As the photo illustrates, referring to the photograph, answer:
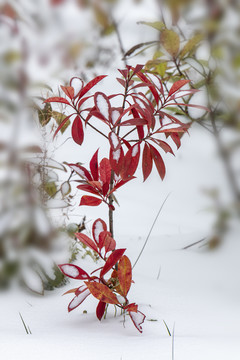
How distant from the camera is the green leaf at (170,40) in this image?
1.24 m

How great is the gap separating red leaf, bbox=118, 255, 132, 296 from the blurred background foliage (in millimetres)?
312

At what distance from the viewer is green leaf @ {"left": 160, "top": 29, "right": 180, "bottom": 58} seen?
4.08 feet

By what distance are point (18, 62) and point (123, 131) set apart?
1216 mm

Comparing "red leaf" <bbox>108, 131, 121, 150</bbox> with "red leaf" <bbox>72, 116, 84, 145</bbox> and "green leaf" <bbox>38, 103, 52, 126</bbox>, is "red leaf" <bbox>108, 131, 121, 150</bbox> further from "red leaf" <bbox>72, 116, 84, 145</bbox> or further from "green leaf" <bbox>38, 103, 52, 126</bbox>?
"green leaf" <bbox>38, 103, 52, 126</bbox>

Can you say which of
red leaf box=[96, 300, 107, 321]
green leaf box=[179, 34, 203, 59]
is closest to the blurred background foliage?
green leaf box=[179, 34, 203, 59]

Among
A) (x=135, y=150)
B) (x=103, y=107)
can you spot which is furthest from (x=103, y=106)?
(x=135, y=150)

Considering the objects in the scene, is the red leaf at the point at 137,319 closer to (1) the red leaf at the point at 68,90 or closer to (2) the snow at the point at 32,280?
(2) the snow at the point at 32,280

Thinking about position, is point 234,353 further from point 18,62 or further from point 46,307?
point 18,62

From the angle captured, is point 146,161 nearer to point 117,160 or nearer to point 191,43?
point 117,160

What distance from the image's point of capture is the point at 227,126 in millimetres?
1494

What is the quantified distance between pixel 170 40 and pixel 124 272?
2.15 feet

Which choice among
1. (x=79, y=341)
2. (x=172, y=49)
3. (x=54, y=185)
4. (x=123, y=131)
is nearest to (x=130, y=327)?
(x=79, y=341)

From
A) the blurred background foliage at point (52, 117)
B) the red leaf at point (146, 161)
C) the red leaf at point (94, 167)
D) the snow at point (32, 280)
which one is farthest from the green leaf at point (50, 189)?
the red leaf at point (146, 161)

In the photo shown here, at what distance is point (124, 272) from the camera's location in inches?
36.6
